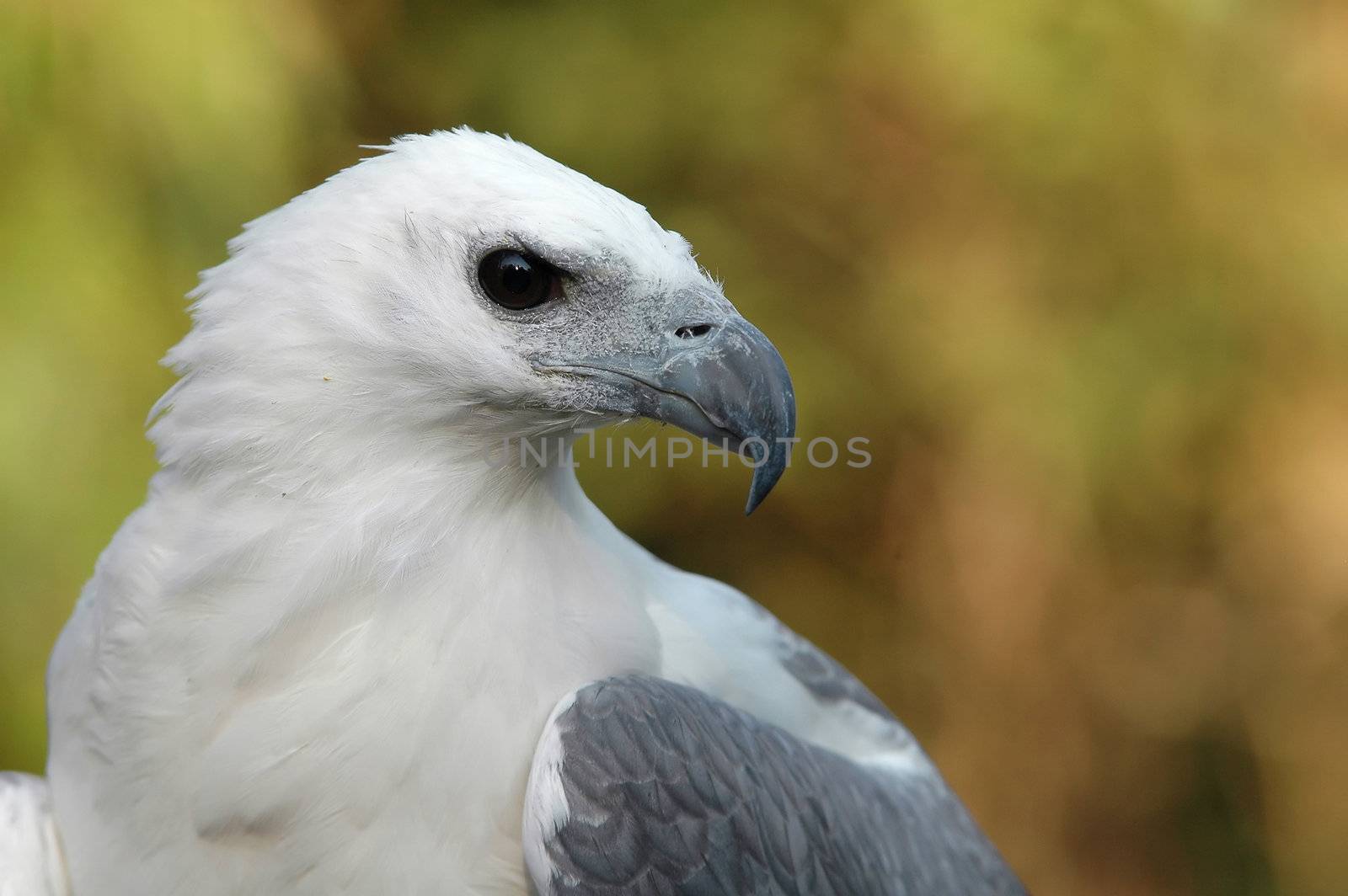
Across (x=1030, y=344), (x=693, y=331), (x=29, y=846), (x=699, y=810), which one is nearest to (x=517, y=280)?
(x=693, y=331)

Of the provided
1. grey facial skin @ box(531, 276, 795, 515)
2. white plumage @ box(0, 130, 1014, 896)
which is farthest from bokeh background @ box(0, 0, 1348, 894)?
grey facial skin @ box(531, 276, 795, 515)

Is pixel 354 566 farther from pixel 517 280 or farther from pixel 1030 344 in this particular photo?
pixel 1030 344

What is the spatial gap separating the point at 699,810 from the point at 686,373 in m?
0.63

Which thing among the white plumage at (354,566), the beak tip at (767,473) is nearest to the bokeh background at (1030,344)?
the white plumage at (354,566)

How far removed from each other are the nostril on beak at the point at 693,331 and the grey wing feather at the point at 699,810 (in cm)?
50

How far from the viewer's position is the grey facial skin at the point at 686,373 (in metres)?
1.70

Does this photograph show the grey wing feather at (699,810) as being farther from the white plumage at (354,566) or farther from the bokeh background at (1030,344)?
the bokeh background at (1030,344)

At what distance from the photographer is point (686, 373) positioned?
67.3 inches

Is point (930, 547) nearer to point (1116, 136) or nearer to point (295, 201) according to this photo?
point (1116, 136)

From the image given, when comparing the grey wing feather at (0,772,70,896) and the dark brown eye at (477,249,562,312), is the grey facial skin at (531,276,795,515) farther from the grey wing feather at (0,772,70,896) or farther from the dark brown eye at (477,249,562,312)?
→ the grey wing feather at (0,772,70,896)

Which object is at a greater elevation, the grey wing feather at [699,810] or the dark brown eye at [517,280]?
the dark brown eye at [517,280]

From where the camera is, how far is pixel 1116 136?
3889 mm

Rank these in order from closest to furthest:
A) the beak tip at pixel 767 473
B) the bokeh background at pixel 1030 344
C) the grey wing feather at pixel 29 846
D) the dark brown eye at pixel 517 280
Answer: the dark brown eye at pixel 517 280 < the beak tip at pixel 767 473 < the grey wing feather at pixel 29 846 < the bokeh background at pixel 1030 344

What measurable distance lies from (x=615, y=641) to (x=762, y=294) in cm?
228
